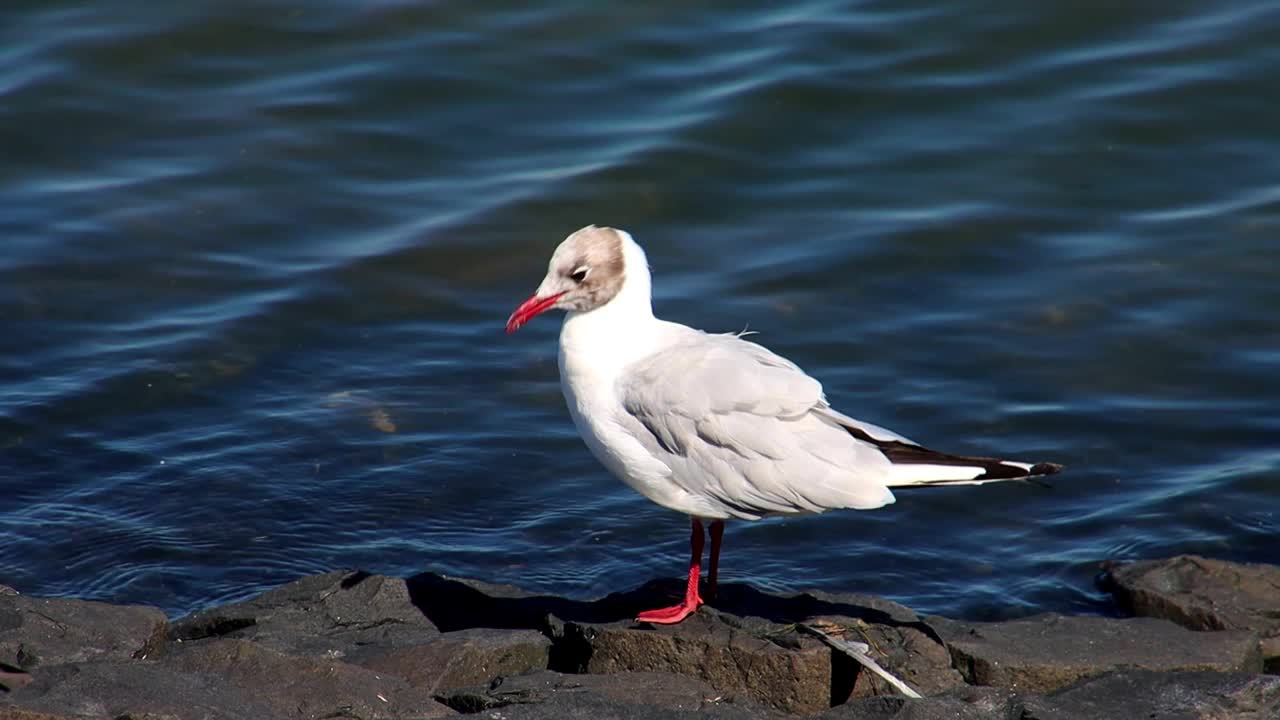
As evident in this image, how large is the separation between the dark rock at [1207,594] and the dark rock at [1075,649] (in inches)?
15.9

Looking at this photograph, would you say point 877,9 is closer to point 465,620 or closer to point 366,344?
point 366,344

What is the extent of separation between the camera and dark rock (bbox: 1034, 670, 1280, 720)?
16.4 ft

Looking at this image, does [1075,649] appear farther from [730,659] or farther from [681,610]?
[681,610]

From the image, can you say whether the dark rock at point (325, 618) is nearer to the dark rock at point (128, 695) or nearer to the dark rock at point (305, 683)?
the dark rock at point (305, 683)

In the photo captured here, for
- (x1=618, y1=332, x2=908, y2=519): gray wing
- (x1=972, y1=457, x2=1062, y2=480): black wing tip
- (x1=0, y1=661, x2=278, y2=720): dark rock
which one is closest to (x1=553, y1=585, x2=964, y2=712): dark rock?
(x1=618, y1=332, x2=908, y2=519): gray wing

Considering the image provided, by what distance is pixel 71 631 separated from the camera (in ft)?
18.1

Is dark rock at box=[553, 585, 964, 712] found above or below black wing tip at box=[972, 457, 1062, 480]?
below

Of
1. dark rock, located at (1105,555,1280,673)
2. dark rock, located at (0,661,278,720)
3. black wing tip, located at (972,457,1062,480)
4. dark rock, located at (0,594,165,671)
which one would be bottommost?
dark rock, located at (1105,555,1280,673)

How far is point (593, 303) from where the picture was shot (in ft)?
19.4

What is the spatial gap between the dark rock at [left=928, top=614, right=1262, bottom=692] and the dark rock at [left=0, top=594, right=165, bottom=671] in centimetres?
276

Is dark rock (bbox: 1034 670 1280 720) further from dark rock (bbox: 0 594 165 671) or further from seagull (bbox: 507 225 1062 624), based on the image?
dark rock (bbox: 0 594 165 671)

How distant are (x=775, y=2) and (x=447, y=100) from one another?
125 inches

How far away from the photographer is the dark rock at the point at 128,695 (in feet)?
14.8

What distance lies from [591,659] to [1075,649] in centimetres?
168
